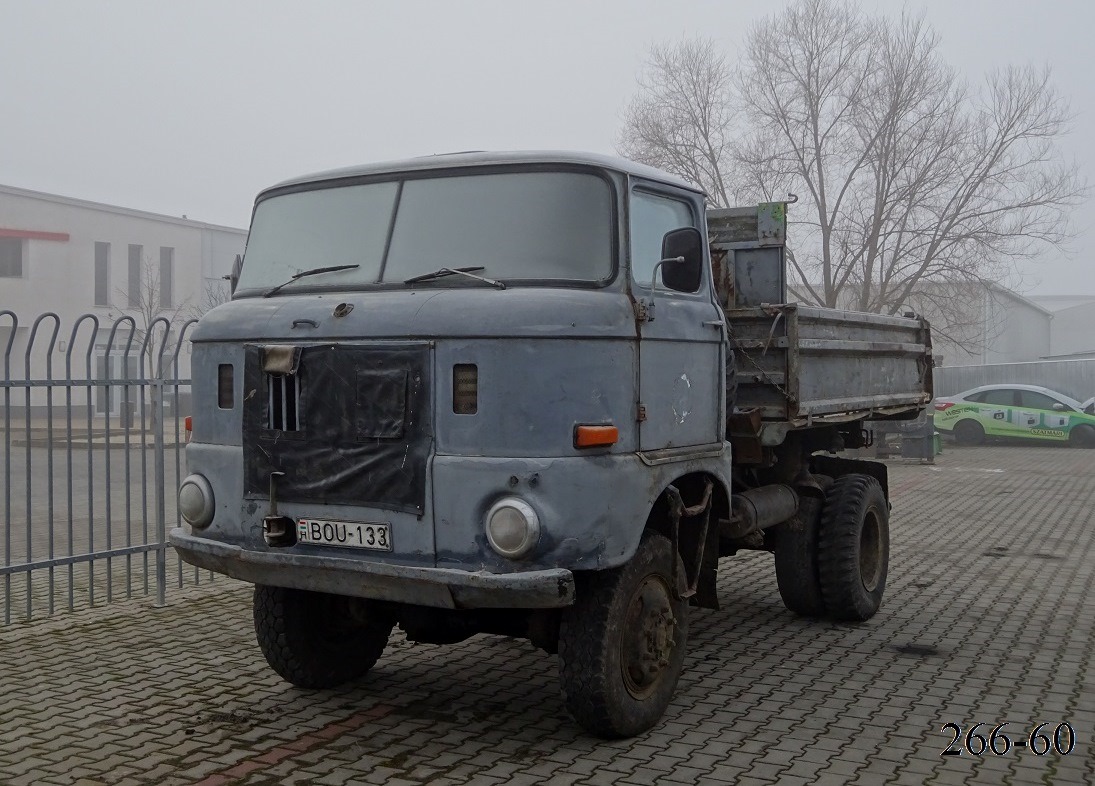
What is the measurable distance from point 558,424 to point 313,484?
1.19m

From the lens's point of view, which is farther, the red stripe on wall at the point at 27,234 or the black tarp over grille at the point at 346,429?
the red stripe on wall at the point at 27,234

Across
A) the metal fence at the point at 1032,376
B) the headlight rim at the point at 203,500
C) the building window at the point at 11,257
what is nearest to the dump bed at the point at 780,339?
the headlight rim at the point at 203,500

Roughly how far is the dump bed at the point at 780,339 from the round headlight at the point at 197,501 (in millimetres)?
3107

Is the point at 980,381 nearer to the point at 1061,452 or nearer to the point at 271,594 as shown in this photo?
the point at 1061,452

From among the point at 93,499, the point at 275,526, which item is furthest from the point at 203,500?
the point at 93,499

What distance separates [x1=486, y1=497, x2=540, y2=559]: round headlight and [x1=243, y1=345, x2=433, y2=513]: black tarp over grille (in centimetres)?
36

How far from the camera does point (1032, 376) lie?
35.2 metres

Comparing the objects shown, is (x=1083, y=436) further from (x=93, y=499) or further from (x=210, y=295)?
(x=210, y=295)

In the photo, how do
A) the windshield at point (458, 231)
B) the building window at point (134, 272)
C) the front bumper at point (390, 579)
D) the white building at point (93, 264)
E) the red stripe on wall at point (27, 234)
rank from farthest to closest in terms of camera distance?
the building window at point (134, 272), the white building at point (93, 264), the red stripe on wall at point (27, 234), the windshield at point (458, 231), the front bumper at point (390, 579)

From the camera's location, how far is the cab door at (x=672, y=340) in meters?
5.46

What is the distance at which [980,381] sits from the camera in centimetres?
3631

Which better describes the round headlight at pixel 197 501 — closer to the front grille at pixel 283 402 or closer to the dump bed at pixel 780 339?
the front grille at pixel 283 402

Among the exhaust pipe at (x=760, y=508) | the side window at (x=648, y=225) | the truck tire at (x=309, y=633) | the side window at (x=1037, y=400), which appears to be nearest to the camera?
the side window at (x=648, y=225)

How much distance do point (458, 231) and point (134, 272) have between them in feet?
137
